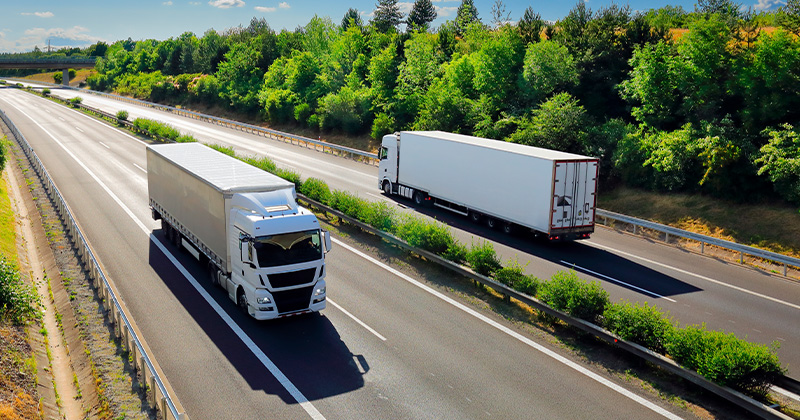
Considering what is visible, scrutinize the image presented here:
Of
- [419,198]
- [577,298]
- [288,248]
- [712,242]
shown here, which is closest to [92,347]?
[288,248]

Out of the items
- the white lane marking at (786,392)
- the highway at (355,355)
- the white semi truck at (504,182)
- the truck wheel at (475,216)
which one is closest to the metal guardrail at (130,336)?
the highway at (355,355)

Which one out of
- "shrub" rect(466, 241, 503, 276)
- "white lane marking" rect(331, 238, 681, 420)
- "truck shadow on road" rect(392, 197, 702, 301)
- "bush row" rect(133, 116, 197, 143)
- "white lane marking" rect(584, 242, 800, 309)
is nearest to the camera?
"white lane marking" rect(331, 238, 681, 420)

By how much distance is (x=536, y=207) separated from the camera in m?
23.3

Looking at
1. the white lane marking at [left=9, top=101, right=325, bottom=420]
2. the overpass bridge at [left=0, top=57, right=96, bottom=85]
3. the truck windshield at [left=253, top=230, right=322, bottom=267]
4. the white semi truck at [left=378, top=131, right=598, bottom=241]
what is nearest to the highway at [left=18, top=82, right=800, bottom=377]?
the white semi truck at [left=378, top=131, right=598, bottom=241]

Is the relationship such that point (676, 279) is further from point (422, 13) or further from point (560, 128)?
point (422, 13)

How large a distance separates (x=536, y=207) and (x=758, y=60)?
13816 mm

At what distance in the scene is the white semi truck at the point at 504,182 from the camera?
22.8 m

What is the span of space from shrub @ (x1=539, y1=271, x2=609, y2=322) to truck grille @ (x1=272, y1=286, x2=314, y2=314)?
6209 millimetres

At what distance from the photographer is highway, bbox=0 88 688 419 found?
1136 cm

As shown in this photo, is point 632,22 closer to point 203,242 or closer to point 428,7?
point 203,242

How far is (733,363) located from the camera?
35.3 ft

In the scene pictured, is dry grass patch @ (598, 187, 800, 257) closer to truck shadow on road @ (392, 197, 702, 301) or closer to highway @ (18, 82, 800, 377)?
highway @ (18, 82, 800, 377)

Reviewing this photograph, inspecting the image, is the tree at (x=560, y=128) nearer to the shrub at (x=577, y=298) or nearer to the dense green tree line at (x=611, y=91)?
the dense green tree line at (x=611, y=91)

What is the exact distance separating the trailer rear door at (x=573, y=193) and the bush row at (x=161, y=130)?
3028 centimetres
